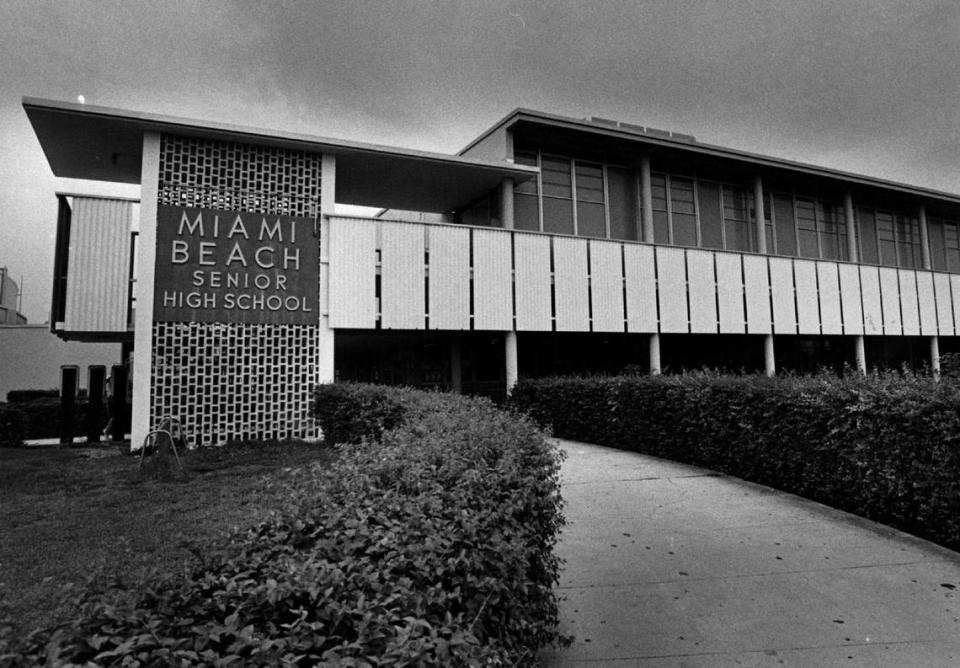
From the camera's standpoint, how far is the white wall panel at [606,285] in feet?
53.3

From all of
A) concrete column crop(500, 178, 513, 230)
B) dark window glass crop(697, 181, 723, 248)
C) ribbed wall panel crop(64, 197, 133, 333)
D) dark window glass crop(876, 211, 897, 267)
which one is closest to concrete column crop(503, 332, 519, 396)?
concrete column crop(500, 178, 513, 230)

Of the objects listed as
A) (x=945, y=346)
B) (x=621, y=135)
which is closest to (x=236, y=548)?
(x=621, y=135)

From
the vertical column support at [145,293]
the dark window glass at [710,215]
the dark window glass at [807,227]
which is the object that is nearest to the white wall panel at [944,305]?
the dark window glass at [807,227]

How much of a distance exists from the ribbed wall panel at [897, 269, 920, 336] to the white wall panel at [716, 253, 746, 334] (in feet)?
25.6

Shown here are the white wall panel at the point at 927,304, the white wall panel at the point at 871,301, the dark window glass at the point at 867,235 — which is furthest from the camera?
the dark window glass at the point at 867,235

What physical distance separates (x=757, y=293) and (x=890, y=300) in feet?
21.3

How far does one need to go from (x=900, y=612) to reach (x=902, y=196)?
25.1 meters

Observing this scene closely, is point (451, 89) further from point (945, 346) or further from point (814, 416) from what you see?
point (945, 346)

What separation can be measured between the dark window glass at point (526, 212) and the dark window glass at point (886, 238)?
52.6ft

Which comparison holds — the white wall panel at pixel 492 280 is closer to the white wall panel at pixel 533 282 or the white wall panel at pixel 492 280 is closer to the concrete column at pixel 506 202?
the white wall panel at pixel 533 282

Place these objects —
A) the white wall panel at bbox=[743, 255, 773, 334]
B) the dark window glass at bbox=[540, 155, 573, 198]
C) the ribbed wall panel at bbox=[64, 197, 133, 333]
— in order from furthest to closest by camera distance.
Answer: the white wall panel at bbox=[743, 255, 773, 334]
the dark window glass at bbox=[540, 155, 573, 198]
the ribbed wall panel at bbox=[64, 197, 133, 333]

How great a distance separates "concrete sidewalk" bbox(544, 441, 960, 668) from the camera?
342cm

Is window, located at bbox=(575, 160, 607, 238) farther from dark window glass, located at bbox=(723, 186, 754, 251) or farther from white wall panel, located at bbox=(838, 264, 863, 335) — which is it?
white wall panel, located at bbox=(838, 264, 863, 335)

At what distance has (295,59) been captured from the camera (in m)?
13.6
